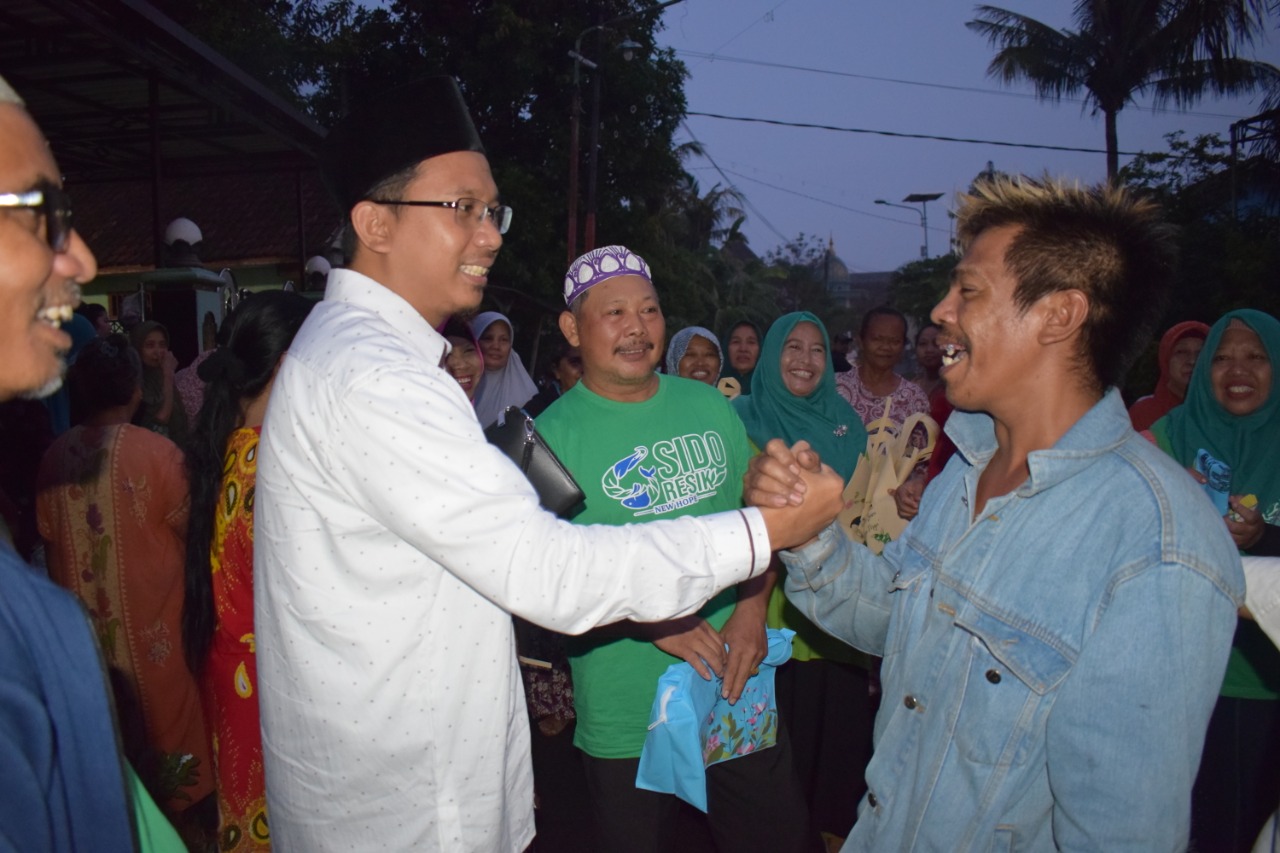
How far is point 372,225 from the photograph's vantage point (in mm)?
2020

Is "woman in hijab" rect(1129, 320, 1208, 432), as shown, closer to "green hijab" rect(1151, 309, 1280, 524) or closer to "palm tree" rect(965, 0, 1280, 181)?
"green hijab" rect(1151, 309, 1280, 524)

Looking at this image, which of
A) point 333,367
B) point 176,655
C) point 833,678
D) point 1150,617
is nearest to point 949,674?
point 1150,617

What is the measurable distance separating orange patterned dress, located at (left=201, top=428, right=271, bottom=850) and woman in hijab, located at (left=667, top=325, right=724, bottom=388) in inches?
151

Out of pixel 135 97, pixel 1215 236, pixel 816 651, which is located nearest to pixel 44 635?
pixel 816 651

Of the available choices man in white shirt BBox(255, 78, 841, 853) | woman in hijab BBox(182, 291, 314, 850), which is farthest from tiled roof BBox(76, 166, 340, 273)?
man in white shirt BBox(255, 78, 841, 853)

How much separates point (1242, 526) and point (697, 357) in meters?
3.77

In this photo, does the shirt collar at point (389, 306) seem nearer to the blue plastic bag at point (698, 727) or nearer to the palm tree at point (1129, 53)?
the blue plastic bag at point (698, 727)

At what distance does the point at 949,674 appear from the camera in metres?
1.72

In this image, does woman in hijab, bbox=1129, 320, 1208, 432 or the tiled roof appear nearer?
woman in hijab, bbox=1129, 320, 1208, 432

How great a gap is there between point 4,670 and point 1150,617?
1.69 m

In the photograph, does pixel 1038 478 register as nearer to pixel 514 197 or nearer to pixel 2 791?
pixel 2 791

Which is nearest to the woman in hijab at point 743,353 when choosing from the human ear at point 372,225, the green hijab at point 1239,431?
the green hijab at point 1239,431

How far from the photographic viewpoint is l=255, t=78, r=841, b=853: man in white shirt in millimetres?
1581

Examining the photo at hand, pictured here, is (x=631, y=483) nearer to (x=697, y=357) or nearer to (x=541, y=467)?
(x=541, y=467)
